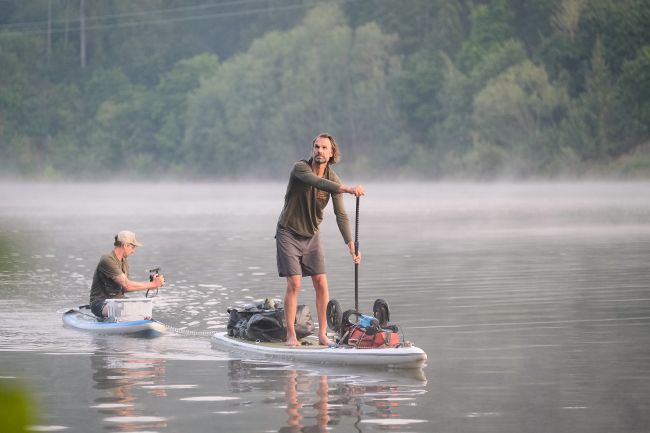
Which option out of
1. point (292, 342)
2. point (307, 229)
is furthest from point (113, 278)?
point (307, 229)

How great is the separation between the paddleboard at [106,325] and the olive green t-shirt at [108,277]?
25 cm

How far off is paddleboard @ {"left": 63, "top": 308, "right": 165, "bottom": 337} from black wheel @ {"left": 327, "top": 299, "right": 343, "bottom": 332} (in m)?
2.40

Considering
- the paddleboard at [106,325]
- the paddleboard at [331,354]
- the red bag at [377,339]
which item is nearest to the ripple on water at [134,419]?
the paddleboard at [331,354]

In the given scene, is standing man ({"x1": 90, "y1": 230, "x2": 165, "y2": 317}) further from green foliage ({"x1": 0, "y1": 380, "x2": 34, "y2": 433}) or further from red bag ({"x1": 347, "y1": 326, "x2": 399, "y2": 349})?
green foliage ({"x1": 0, "y1": 380, "x2": 34, "y2": 433})

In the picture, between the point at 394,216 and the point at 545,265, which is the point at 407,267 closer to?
the point at 545,265

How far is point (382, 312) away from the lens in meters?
13.7

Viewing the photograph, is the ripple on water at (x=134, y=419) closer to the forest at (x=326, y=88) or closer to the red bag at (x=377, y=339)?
the red bag at (x=377, y=339)

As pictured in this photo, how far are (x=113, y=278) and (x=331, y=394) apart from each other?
5.26m

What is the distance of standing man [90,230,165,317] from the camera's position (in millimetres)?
16484

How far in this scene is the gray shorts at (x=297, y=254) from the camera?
13.9 meters

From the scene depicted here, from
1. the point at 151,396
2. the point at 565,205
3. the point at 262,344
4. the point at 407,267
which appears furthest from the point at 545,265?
the point at 565,205

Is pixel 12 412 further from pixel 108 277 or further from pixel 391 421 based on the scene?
pixel 108 277

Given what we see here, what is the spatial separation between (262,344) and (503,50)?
81261mm

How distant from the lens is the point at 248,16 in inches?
5797
